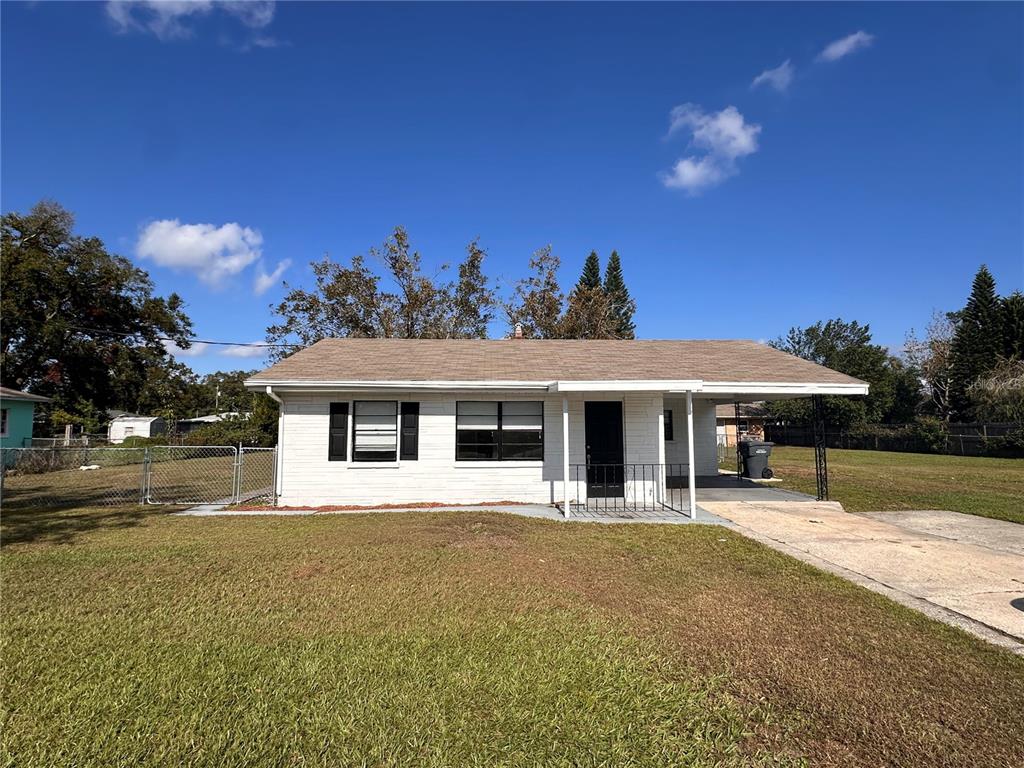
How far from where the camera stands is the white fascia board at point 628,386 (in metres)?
9.68

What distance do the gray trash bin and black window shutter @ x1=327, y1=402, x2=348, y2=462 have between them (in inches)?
443

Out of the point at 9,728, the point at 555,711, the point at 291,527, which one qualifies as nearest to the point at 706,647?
the point at 555,711

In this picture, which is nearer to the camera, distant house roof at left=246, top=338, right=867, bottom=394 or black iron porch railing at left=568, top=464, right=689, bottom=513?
distant house roof at left=246, top=338, right=867, bottom=394

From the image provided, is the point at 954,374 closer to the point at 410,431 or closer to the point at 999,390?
the point at 999,390

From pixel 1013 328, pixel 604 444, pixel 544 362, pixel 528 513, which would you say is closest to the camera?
pixel 528 513

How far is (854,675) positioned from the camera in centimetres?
364

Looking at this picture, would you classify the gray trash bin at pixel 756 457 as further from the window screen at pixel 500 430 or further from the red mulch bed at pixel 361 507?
the red mulch bed at pixel 361 507

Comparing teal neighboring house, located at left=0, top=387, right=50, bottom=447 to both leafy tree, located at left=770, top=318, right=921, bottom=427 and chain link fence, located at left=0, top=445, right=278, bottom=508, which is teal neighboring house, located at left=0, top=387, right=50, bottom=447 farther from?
leafy tree, located at left=770, top=318, right=921, bottom=427

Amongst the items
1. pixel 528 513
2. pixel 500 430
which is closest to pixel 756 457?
pixel 500 430

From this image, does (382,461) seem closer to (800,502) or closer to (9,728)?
(9,728)

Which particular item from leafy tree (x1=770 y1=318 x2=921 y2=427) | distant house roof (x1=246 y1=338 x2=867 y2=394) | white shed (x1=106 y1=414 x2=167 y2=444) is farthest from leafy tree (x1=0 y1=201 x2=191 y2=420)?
leafy tree (x1=770 y1=318 x2=921 y2=427)

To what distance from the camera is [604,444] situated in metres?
11.4

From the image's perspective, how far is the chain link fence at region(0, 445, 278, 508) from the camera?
1143 centimetres

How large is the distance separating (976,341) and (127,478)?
170ft
